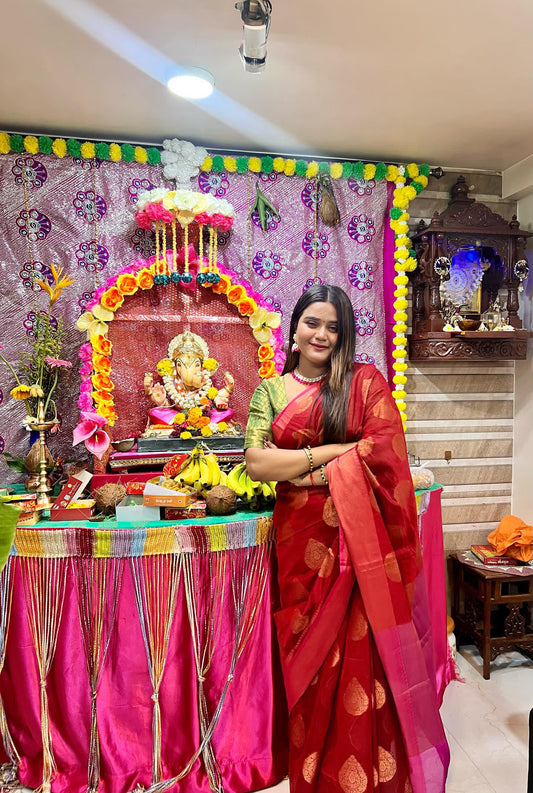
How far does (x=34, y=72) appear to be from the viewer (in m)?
2.32

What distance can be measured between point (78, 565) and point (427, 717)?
57.4 inches

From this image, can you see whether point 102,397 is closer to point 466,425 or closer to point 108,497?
point 108,497

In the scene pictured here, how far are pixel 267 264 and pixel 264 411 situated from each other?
4.69 ft

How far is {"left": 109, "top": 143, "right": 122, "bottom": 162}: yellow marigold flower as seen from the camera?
9.71 feet

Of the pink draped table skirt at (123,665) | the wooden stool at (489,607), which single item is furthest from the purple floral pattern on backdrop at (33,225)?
the wooden stool at (489,607)

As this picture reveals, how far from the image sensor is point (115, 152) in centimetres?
296

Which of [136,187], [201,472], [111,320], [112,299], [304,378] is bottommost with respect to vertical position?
[201,472]

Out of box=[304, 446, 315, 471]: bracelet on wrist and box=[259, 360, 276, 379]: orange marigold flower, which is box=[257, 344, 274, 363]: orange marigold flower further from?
box=[304, 446, 315, 471]: bracelet on wrist

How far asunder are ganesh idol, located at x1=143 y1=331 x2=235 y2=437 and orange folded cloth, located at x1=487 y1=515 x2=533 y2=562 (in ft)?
6.14

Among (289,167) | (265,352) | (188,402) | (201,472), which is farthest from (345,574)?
(289,167)

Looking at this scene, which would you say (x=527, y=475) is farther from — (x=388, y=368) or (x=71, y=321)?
(x=71, y=321)

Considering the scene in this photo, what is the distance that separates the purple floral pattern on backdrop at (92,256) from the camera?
2.99 m

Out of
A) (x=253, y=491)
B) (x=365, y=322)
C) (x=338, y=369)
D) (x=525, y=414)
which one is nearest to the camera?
(x=338, y=369)

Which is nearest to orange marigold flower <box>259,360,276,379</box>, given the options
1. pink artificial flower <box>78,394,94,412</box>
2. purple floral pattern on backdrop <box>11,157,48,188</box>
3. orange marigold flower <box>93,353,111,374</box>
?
orange marigold flower <box>93,353,111,374</box>
